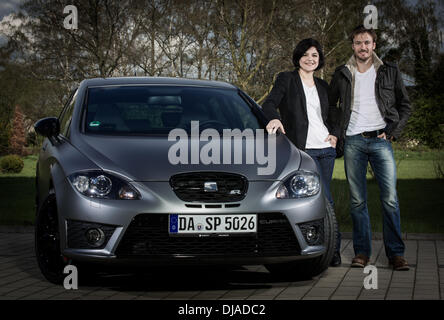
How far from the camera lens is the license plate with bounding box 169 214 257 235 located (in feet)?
17.8

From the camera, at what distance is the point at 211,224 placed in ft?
18.0

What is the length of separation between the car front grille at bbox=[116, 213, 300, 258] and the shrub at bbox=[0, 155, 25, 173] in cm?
2089

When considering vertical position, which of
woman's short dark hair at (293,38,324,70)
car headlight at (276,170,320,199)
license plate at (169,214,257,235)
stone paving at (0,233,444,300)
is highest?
woman's short dark hair at (293,38,324,70)

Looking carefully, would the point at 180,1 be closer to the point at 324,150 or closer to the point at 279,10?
the point at 279,10

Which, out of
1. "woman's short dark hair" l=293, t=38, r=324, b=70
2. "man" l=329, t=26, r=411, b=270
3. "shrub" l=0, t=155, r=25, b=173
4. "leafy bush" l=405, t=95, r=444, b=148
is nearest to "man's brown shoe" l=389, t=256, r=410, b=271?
"man" l=329, t=26, r=411, b=270

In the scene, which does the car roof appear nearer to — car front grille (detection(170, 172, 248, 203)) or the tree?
car front grille (detection(170, 172, 248, 203))

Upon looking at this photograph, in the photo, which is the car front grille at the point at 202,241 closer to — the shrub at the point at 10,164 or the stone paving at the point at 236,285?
the stone paving at the point at 236,285

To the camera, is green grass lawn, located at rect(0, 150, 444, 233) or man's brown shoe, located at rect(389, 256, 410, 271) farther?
green grass lawn, located at rect(0, 150, 444, 233)

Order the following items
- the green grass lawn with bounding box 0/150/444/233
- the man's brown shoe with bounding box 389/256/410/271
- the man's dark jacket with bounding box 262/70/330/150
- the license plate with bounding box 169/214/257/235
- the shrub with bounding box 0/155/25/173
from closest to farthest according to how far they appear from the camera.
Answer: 1. the license plate with bounding box 169/214/257/235
2. the man's brown shoe with bounding box 389/256/410/271
3. the man's dark jacket with bounding box 262/70/330/150
4. the green grass lawn with bounding box 0/150/444/233
5. the shrub with bounding box 0/155/25/173

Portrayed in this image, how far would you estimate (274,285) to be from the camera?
622 cm

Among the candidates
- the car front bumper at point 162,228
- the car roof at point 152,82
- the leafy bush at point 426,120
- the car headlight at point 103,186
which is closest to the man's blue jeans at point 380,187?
the car roof at point 152,82

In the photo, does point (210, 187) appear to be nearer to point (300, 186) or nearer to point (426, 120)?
point (300, 186)

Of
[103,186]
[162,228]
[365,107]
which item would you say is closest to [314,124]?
A: [365,107]

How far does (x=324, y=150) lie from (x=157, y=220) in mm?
2201
